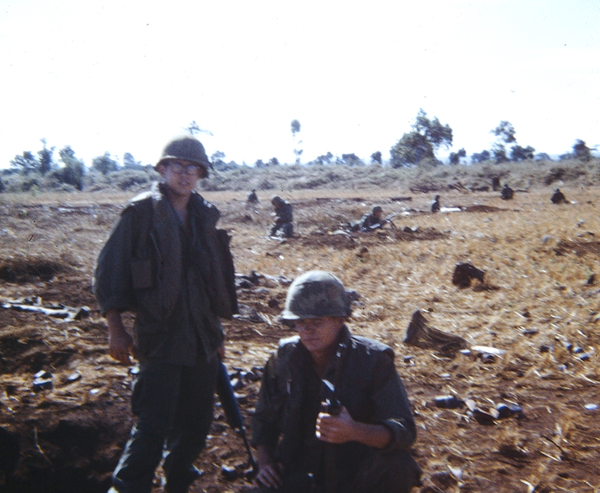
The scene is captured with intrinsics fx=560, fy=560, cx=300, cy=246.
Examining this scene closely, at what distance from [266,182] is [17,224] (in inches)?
1246

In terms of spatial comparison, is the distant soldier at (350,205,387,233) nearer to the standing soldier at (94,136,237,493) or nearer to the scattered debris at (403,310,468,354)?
the scattered debris at (403,310,468,354)

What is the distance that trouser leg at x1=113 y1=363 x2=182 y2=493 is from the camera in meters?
2.49

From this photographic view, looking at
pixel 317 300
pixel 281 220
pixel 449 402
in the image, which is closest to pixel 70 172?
pixel 281 220

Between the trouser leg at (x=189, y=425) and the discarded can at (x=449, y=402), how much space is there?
1.93m

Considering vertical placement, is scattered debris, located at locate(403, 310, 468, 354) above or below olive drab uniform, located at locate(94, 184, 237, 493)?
below

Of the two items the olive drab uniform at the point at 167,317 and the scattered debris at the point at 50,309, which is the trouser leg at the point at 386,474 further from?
the scattered debris at the point at 50,309

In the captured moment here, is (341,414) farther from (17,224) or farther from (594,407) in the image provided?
(17,224)

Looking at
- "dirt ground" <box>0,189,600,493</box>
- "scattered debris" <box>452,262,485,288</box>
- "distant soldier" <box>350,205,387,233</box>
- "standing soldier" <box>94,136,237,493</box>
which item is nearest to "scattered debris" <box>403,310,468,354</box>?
"dirt ground" <box>0,189,600,493</box>

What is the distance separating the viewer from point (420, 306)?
22.8 feet

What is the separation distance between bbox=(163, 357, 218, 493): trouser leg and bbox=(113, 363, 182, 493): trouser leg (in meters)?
0.15

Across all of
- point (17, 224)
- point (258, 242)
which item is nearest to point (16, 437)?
point (258, 242)

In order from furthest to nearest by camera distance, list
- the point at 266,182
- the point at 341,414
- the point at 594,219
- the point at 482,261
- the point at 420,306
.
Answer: the point at 266,182
the point at 594,219
the point at 482,261
the point at 420,306
the point at 341,414

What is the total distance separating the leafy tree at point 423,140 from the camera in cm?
5484

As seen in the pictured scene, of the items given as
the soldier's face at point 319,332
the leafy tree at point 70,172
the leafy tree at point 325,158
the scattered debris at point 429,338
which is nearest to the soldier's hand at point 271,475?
the soldier's face at point 319,332
